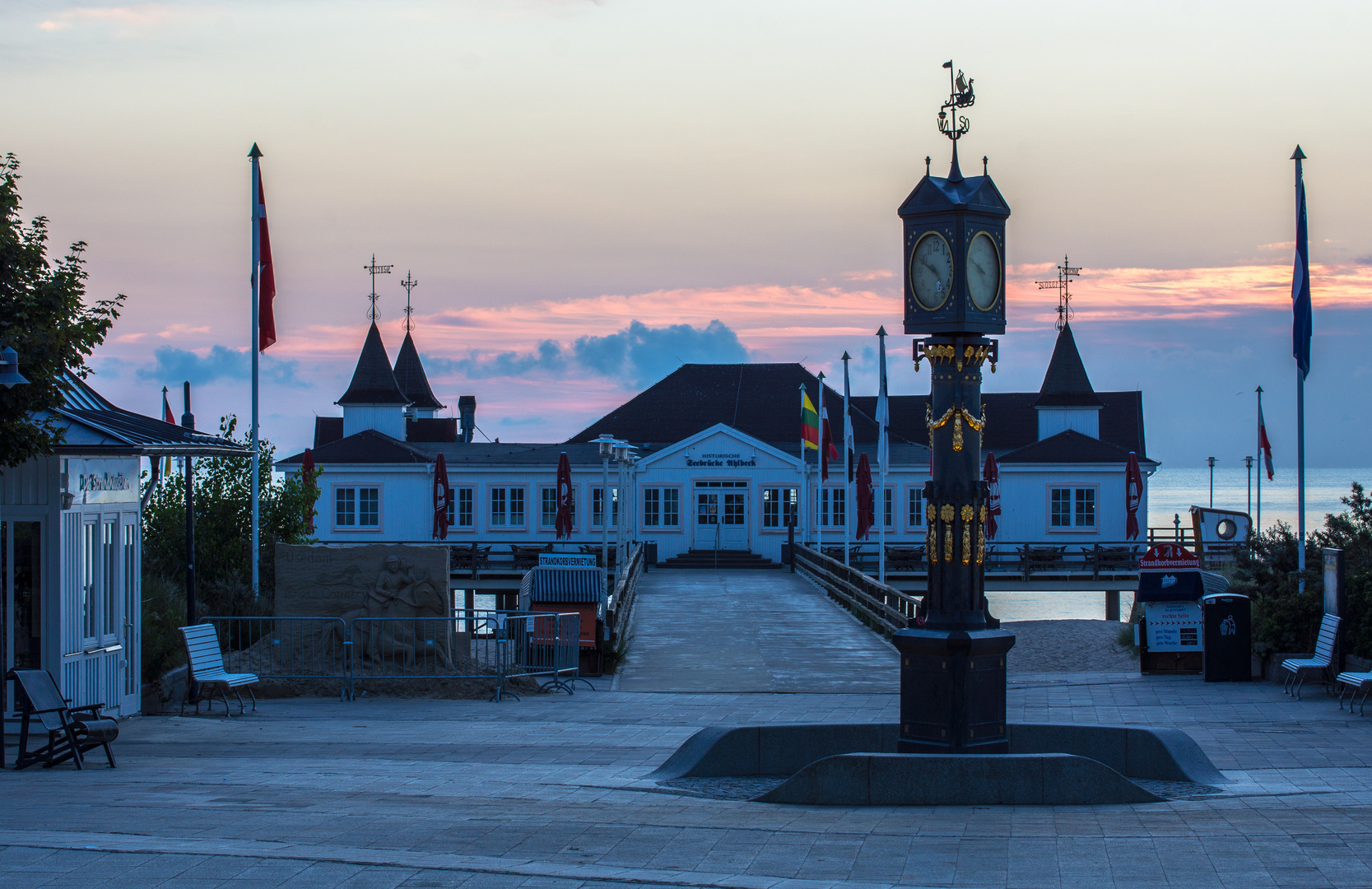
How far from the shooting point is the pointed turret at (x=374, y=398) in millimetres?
51281

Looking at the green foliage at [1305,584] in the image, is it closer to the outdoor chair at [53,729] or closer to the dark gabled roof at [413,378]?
the outdoor chair at [53,729]

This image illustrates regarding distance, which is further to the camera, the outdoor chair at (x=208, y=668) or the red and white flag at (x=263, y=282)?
the red and white flag at (x=263, y=282)

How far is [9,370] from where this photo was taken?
10227mm

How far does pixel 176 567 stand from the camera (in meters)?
20.4

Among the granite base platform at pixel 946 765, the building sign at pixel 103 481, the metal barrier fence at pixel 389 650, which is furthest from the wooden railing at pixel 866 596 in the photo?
the building sign at pixel 103 481

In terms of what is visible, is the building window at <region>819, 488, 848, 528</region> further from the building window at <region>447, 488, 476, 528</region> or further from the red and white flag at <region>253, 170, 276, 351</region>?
the red and white flag at <region>253, 170, 276, 351</region>

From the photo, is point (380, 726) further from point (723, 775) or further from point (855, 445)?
point (855, 445)

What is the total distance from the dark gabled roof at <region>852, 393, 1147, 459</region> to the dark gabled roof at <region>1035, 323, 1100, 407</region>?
1875 mm

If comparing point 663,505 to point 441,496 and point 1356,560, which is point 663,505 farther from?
point 1356,560

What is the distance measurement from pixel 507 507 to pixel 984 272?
34204mm

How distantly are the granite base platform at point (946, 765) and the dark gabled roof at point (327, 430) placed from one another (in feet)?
178

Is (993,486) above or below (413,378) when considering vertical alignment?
below

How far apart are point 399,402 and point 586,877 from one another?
46.2 m

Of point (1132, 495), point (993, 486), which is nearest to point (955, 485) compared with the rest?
point (993, 486)
